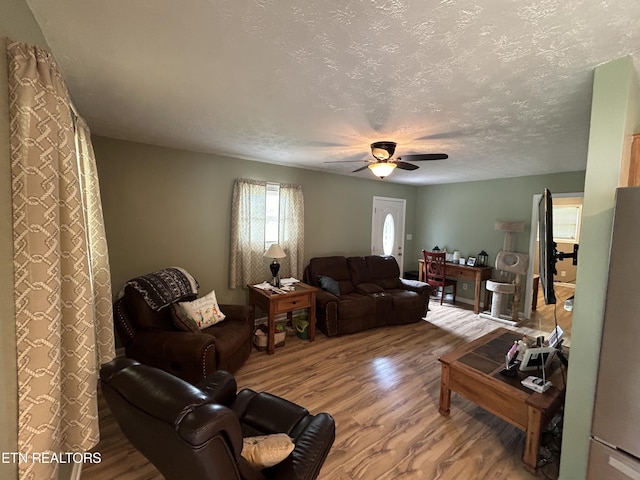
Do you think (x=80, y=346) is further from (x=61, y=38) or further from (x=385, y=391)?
(x=385, y=391)

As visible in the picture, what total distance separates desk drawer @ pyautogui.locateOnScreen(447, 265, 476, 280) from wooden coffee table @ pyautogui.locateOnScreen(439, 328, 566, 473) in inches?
99.2

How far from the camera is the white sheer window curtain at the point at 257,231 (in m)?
3.77

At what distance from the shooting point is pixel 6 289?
906 mm

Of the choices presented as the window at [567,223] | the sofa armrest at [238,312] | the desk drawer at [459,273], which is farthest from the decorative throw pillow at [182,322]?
the window at [567,223]

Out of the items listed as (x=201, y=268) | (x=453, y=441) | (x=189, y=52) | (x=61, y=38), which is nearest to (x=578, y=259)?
(x=453, y=441)

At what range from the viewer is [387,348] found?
3463mm

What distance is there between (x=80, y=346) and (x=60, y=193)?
68 cm

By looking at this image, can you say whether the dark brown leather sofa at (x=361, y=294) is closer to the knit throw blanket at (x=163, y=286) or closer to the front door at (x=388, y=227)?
the front door at (x=388, y=227)

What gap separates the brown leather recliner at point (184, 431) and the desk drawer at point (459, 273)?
450 centimetres

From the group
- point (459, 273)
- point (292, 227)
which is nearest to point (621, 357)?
point (292, 227)

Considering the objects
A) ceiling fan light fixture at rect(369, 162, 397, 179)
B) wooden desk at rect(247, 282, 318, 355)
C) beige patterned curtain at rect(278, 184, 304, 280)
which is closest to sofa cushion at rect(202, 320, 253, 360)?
wooden desk at rect(247, 282, 318, 355)

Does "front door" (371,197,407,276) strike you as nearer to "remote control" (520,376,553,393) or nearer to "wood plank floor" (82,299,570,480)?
"wood plank floor" (82,299,570,480)

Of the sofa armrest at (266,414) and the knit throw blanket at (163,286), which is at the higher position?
the knit throw blanket at (163,286)

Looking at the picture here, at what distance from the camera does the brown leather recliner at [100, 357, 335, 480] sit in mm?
841
